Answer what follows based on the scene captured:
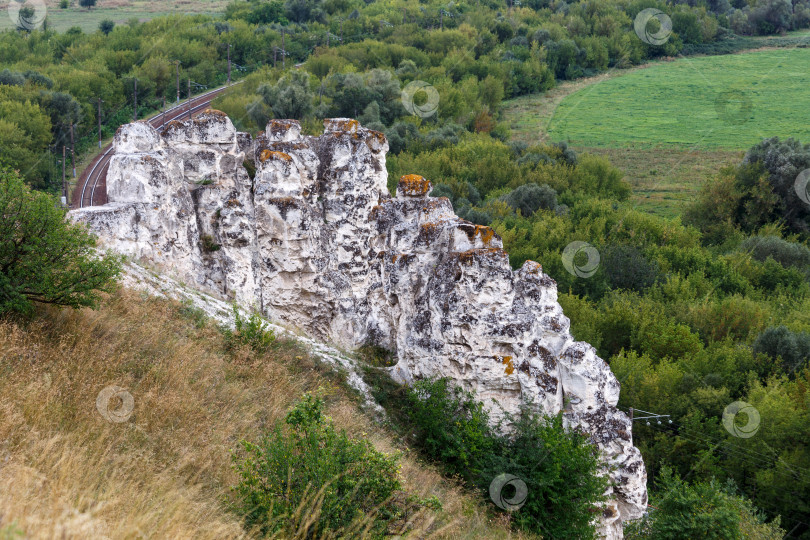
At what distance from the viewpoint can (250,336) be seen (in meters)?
13.0

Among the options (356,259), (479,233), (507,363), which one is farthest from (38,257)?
(356,259)

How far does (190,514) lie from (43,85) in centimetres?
5511

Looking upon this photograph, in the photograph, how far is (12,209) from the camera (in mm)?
9789

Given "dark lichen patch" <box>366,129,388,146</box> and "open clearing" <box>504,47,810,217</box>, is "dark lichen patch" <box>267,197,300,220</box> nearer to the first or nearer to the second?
"dark lichen patch" <box>366,129,388,146</box>

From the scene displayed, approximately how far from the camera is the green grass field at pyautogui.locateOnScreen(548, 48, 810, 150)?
220 ft

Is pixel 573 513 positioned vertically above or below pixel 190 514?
below

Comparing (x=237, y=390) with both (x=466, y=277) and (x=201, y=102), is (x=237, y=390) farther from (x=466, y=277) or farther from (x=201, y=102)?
(x=201, y=102)

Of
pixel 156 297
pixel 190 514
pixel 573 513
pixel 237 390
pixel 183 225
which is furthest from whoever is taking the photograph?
pixel 183 225

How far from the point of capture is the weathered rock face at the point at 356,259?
13.0m

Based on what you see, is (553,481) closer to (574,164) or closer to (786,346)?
(786,346)

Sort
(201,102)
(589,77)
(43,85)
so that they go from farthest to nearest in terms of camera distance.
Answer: (589,77) → (201,102) → (43,85)

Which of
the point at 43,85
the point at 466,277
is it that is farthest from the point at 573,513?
the point at 43,85

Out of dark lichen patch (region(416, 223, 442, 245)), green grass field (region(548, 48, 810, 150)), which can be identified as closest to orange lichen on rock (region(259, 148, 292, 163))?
dark lichen patch (region(416, 223, 442, 245))

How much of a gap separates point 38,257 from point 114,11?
3825 inches
